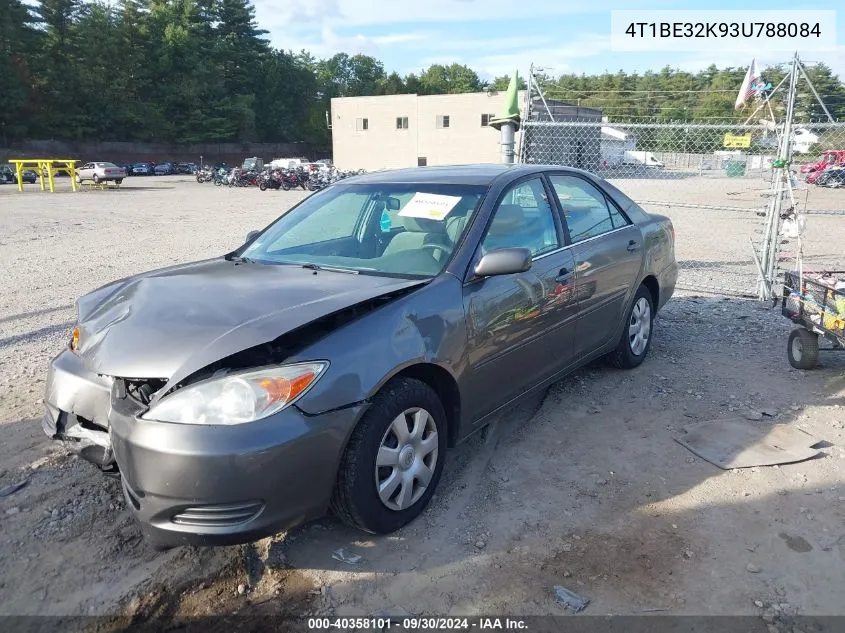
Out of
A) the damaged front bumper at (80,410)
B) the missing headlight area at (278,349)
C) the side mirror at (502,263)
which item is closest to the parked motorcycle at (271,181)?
the damaged front bumper at (80,410)

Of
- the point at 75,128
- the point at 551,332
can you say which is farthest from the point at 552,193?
the point at 75,128

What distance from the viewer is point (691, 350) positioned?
5.76m

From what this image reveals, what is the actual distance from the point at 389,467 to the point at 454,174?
2.04 meters

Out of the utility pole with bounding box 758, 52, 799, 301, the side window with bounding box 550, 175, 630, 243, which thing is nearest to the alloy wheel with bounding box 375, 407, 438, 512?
the side window with bounding box 550, 175, 630, 243

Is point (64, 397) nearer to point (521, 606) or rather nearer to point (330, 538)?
point (330, 538)

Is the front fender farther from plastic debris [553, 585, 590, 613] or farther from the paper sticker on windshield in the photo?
plastic debris [553, 585, 590, 613]

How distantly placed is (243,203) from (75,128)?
47.7 meters

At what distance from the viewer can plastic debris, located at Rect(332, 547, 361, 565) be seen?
2896mm

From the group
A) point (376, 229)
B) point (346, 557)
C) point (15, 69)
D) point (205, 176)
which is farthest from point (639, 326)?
point (15, 69)

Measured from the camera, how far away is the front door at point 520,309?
134 inches

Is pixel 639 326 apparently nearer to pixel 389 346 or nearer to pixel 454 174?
pixel 454 174

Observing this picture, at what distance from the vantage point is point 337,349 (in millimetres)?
2727

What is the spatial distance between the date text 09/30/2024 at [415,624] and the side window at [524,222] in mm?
1856

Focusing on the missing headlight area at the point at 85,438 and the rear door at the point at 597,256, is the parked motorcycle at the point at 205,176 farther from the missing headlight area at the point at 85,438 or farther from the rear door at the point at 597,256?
the missing headlight area at the point at 85,438
